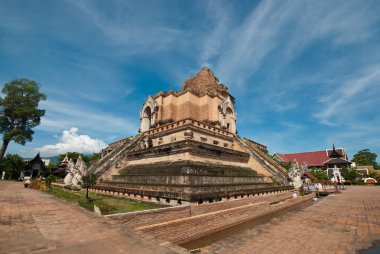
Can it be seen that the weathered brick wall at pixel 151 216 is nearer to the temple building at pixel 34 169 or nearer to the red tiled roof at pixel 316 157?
the temple building at pixel 34 169

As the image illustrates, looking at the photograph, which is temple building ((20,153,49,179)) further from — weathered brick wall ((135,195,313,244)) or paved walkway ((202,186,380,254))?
paved walkway ((202,186,380,254))

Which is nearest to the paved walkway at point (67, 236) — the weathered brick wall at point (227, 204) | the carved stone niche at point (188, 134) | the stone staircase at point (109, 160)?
the weathered brick wall at point (227, 204)

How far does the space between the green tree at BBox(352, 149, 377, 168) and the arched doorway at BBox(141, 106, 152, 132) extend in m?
69.6

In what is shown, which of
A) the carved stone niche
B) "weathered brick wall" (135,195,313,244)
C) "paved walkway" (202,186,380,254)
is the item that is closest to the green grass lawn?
"weathered brick wall" (135,195,313,244)

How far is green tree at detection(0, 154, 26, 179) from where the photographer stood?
36.4 m

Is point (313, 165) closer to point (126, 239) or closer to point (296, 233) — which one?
point (296, 233)

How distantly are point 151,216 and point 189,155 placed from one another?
6166 millimetres

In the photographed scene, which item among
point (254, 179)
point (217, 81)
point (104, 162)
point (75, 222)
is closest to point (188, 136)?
point (254, 179)

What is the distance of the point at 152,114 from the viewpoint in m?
21.6

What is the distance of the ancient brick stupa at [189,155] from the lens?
11.8 m

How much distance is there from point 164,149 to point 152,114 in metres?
7.10

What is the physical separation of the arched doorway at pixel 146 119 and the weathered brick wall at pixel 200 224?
14773 millimetres

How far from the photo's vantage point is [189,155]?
13.8m

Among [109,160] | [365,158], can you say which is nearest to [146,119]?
[109,160]
